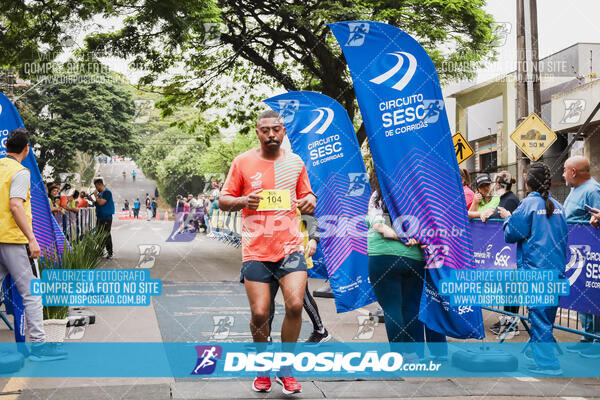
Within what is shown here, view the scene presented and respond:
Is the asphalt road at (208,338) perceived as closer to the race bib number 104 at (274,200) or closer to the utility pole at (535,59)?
the race bib number 104 at (274,200)

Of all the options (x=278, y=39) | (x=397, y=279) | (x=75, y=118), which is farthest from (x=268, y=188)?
(x=75, y=118)

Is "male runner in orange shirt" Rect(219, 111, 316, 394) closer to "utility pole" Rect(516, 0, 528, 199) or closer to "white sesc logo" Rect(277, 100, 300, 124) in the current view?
"white sesc logo" Rect(277, 100, 300, 124)

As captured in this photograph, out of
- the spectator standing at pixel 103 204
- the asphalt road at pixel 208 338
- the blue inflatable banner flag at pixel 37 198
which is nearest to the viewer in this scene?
the asphalt road at pixel 208 338

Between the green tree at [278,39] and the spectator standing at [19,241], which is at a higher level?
the green tree at [278,39]

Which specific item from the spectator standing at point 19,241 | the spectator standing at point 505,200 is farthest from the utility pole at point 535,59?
the spectator standing at point 19,241

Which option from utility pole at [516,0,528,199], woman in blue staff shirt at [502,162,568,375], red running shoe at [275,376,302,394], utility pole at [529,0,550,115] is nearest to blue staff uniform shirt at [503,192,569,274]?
woman in blue staff shirt at [502,162,568,375]

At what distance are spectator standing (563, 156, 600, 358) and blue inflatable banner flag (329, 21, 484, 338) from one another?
1.57 m

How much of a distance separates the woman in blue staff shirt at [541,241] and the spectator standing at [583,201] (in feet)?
2.82

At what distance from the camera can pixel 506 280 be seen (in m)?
6.20

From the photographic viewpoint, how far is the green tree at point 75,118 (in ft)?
115

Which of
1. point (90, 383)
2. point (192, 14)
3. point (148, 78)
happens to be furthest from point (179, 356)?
point (148, 78)

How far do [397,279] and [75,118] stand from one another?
108 feet

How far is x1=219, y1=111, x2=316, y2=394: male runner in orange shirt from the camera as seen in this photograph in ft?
16.0

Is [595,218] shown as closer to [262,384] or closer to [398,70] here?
[398,70]
